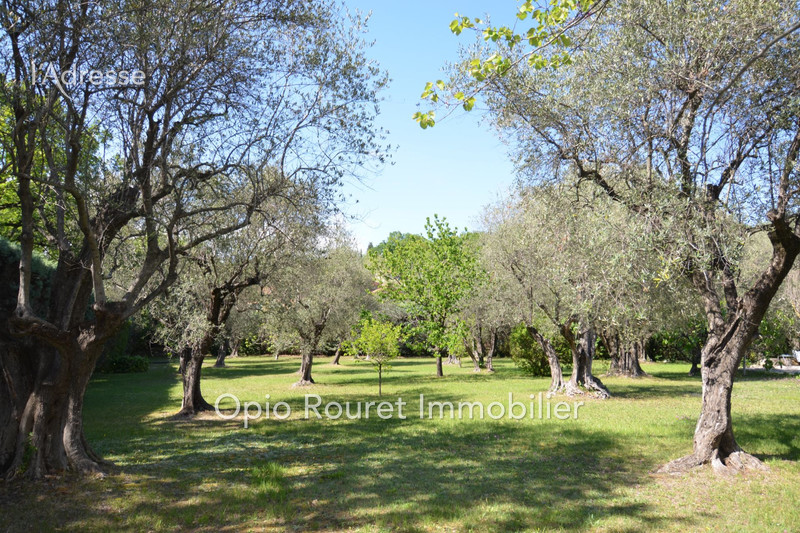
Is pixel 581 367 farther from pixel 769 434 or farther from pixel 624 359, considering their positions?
pixel 624 359

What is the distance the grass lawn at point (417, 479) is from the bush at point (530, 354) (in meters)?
11.5

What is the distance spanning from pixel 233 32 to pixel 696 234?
7885 millimetres

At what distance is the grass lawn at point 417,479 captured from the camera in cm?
596

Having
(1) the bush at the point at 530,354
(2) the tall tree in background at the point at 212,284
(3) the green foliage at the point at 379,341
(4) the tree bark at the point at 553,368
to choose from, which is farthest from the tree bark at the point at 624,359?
(2) the tall tree in background at the point at 212,284

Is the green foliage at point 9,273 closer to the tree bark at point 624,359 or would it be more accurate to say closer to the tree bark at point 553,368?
the tree bark at point 553,368

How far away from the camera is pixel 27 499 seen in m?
6.52

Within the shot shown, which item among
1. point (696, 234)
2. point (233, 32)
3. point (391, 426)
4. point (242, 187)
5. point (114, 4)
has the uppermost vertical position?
point (233, 32)

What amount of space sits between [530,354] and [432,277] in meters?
6.46

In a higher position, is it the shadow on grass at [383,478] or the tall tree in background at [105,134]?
the tall tree in background at [105,134]

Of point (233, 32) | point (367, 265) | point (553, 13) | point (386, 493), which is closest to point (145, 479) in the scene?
point (386, 493)

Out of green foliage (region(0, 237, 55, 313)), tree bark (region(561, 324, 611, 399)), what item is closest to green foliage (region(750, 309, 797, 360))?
tree bark (region(561, 324, 611, 399))

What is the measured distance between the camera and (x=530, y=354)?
26.7 metres

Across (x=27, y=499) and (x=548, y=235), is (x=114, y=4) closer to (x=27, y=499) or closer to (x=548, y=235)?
(x=27, y=499)

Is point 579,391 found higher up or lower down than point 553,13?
lower down
